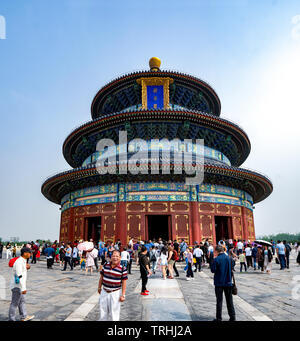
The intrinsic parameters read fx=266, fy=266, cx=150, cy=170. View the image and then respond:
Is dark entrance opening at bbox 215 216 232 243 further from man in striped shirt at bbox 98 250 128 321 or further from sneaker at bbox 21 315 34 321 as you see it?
man in striped shirt at bbox 98 250 128 321

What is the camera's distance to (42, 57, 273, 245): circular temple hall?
67.6 ft

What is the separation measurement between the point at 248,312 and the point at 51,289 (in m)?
6.62

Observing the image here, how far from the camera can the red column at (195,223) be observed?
66.5ft

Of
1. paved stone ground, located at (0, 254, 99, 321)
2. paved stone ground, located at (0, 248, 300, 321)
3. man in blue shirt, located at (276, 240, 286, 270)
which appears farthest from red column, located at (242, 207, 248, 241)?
paved stone ground, located at (0, 254, 99, 321)

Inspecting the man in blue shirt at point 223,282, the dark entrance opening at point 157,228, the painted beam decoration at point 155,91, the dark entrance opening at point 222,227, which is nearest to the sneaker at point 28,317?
the man in blue shirt at point 223,282

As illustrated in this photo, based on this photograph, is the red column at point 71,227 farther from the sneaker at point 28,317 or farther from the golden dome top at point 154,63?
the sneaker at point 28,317

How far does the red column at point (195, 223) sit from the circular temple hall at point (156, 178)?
75mm

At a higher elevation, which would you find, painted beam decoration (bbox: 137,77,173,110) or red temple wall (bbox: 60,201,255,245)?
painted beam decoration (bbox: 137,77,173,110)

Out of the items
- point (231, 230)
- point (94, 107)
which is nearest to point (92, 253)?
point (231, 230)

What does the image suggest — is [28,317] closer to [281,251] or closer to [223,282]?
[223,282]

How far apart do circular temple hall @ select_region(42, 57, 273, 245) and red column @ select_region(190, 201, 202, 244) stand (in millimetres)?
→ 75

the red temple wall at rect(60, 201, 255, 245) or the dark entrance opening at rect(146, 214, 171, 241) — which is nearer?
the red temple wall at rect(60, 201, 255, 245)
